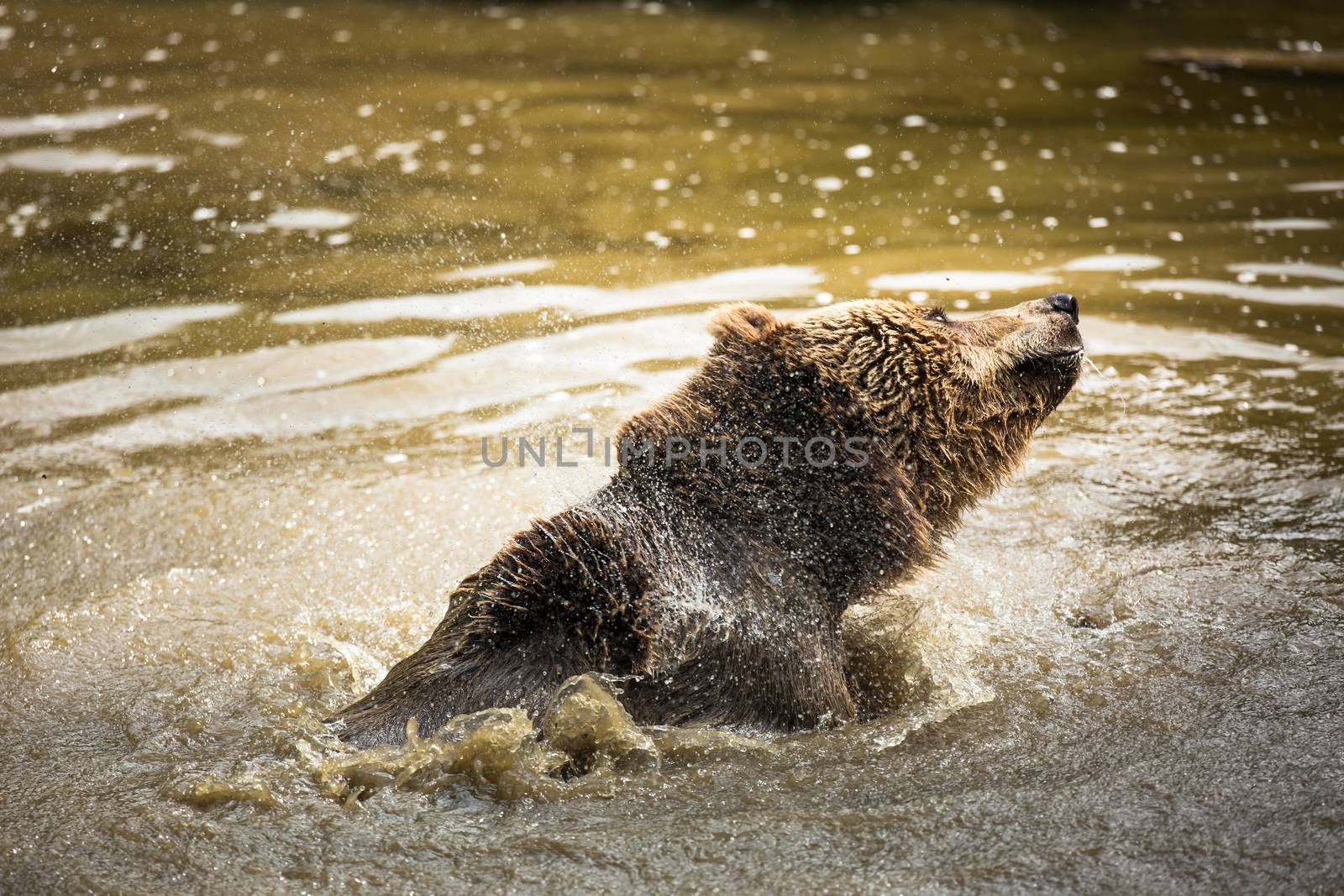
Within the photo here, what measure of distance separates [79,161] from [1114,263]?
25.6ft

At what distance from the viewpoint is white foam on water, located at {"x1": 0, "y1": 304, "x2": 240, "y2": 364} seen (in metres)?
7.56

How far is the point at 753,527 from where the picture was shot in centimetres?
424

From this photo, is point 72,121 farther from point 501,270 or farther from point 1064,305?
point 1064,305

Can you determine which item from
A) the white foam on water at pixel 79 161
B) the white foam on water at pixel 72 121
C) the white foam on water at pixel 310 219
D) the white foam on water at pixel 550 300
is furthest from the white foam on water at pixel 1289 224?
the white foam on water at pixel 72 121

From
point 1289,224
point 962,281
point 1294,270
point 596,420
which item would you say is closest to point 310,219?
point 596,420

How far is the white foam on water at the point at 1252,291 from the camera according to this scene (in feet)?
27.5

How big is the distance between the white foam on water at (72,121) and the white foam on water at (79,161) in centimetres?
39

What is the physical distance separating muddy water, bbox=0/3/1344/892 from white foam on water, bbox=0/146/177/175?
0.07 m

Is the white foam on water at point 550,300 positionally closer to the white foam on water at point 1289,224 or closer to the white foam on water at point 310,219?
the white foam on water at point 310,219

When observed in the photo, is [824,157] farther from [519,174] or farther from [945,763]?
[945,763]

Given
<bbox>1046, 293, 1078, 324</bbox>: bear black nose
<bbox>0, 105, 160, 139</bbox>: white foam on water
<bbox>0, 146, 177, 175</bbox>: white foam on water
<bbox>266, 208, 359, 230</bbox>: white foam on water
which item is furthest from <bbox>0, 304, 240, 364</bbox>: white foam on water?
<bbox>1046, 293, 1078, 324</bbox>: bear black nose

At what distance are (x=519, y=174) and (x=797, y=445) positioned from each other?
21.3ft

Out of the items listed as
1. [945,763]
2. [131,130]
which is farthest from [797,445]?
[131,130]

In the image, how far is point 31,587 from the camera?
5.54m
